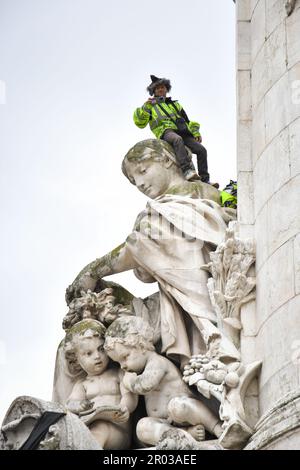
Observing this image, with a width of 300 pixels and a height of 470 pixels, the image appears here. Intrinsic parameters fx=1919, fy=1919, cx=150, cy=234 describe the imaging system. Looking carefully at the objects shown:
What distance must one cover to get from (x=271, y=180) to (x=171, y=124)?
116 inches

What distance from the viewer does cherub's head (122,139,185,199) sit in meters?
23.3

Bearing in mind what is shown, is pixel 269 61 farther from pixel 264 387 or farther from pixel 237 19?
pixel 264 387

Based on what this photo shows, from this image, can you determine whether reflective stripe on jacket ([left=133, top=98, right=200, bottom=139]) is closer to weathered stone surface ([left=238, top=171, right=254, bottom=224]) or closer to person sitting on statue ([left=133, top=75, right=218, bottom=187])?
person sitting on statue ([left=133, top=75, right=218, bottom=187])

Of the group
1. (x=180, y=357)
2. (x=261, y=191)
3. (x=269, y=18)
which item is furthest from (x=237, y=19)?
(x=180, y=357)

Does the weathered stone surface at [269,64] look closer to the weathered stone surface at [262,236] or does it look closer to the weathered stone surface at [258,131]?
the weathered stone surface at [258,131]

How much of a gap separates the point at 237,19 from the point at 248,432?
19.2 ft

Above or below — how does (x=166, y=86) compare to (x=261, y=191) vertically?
above

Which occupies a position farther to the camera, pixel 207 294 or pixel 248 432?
pixel 207 294

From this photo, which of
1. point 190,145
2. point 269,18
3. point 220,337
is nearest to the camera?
point 220,337

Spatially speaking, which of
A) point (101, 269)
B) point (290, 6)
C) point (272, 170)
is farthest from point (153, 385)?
point (290, 6)

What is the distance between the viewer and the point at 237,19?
23.5 metres
